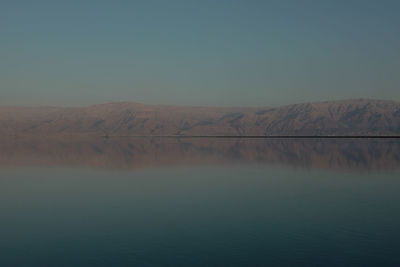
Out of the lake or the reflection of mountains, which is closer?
the lake

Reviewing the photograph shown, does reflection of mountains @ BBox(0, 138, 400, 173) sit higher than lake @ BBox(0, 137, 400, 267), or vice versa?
lake @ BBox(0, 137, 400, 267)

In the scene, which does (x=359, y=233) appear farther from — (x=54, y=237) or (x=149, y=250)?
(x=54, y=237)

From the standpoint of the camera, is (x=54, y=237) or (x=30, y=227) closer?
(x=54, y=237)

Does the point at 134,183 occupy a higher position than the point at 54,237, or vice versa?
the point at 54,237

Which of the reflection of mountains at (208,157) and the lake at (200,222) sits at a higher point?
the lake at (200,222)

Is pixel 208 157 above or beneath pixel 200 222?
beneath

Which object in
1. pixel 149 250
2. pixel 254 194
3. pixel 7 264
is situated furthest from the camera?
pixel 254 194

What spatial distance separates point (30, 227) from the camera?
2503 cm

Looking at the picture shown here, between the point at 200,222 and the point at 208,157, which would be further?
the point at 208,157

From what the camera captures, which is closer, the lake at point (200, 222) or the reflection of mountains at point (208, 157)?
the lake at point (200, 222)

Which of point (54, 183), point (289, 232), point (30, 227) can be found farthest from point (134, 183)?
point (289, 232)

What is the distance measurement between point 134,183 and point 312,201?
21.6 m

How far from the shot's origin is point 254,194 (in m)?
37.5

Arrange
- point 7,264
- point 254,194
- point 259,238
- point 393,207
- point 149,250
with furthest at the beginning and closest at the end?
point 254,194 < point 393,207 < point 259,238 < point 149,250 < point 7,264
